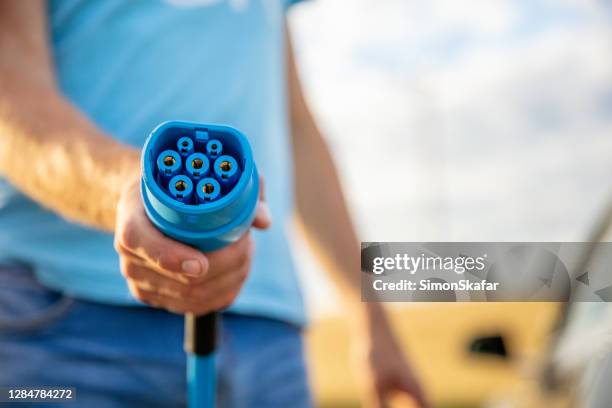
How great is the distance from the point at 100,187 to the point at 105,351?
456mm

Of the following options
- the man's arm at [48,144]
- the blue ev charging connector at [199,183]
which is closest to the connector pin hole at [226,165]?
the blue ev charging connector at [199,183]

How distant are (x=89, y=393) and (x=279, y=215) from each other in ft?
1.57

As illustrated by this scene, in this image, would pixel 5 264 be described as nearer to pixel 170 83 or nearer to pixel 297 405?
pixel 170 83

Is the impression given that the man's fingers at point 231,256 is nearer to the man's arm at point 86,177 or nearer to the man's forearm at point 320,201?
the man's arm at point 86,177

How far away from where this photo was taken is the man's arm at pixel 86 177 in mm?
715

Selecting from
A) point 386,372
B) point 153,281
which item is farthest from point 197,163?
point 386,372

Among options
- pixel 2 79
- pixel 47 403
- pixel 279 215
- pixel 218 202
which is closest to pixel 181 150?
pixel 218 202

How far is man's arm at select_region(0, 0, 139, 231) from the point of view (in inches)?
33.4

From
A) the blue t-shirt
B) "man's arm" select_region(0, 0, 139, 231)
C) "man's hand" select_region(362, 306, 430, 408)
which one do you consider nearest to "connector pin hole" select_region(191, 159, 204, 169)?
"man's arm" select_region(0, 0, 139, 231)

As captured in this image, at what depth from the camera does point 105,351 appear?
122 centimetres

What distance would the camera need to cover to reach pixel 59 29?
128 centimetres

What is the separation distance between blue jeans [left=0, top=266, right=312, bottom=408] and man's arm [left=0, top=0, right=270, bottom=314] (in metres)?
0.28

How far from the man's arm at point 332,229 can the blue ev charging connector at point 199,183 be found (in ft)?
3.11

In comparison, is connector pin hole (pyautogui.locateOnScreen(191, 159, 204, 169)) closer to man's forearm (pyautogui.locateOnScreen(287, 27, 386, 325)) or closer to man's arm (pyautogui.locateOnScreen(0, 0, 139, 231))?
man's arm (pyautogui.locateOnScreen(0, 0, 139, 231))
